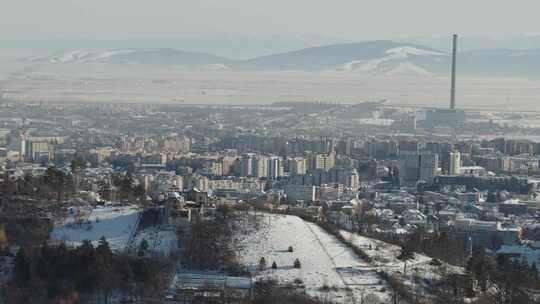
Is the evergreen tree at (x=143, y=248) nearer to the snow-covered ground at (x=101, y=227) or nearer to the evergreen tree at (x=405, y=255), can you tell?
the snow-covered ground at (x=101, y=227)

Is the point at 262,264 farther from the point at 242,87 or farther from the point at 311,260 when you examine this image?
the point at 242,87

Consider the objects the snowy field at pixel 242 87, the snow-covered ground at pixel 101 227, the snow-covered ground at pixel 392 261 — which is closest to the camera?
the snow-covered ground at pixel 392 261

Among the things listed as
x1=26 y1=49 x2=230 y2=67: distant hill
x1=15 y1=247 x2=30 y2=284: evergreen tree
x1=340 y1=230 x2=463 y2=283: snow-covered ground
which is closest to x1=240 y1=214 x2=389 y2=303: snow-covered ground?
x1=340 y1=230 x2=463 y2=283: snow-covered ground

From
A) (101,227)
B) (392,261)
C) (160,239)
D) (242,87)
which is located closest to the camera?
(160,239)

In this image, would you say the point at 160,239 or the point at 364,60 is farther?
the point at 364,60

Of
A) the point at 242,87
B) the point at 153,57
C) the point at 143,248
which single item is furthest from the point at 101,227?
the point at 153,57

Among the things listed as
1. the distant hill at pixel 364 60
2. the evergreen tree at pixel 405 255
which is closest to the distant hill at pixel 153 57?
the distant hill at pixel 364 60

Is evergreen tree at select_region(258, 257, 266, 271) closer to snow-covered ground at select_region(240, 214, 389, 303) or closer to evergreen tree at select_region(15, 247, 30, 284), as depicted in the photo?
snow-covered ground at select_region(240, 214, 389, 303)
